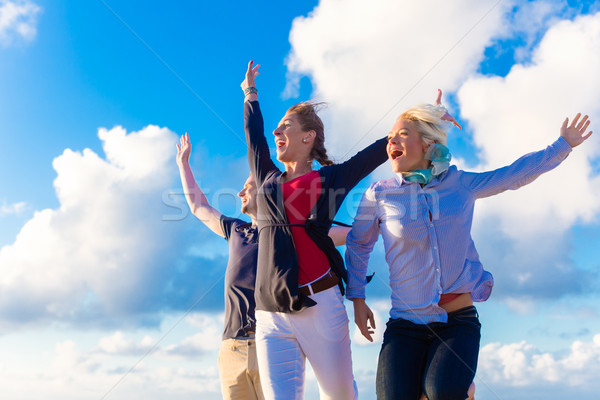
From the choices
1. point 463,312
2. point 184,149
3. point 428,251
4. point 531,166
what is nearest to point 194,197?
point 184,149

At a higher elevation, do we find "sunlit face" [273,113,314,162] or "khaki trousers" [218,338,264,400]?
"sunlit face" [273,113,314,162]

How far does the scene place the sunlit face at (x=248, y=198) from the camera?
6.03m

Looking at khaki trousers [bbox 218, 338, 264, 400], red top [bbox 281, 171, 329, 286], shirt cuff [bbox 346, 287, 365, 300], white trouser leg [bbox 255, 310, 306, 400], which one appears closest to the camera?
white trouser leg [bbox 255, 310, 306, 400]

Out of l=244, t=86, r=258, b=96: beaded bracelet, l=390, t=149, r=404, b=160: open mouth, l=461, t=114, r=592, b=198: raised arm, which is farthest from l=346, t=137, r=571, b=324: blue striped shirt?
l=244, t=86, r=258, b=96: beaded bracelet

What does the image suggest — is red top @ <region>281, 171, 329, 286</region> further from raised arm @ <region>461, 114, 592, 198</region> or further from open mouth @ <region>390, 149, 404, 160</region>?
raised arm @ <region>461, 114, 592, 198</region>

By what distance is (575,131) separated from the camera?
4.21 m

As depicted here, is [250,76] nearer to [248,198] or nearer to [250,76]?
[250,76]

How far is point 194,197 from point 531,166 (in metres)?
3.94

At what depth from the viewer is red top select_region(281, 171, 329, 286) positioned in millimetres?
4230

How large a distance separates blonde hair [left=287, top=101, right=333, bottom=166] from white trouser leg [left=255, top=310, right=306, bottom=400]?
1.51 meters

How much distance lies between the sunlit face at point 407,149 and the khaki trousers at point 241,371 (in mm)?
2401

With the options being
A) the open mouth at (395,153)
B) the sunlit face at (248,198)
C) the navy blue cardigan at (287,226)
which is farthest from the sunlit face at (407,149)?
the sunlit face at (248,198)

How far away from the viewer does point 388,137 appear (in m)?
4.62

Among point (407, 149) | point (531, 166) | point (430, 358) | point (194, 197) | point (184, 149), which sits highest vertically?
point (184, 149)
